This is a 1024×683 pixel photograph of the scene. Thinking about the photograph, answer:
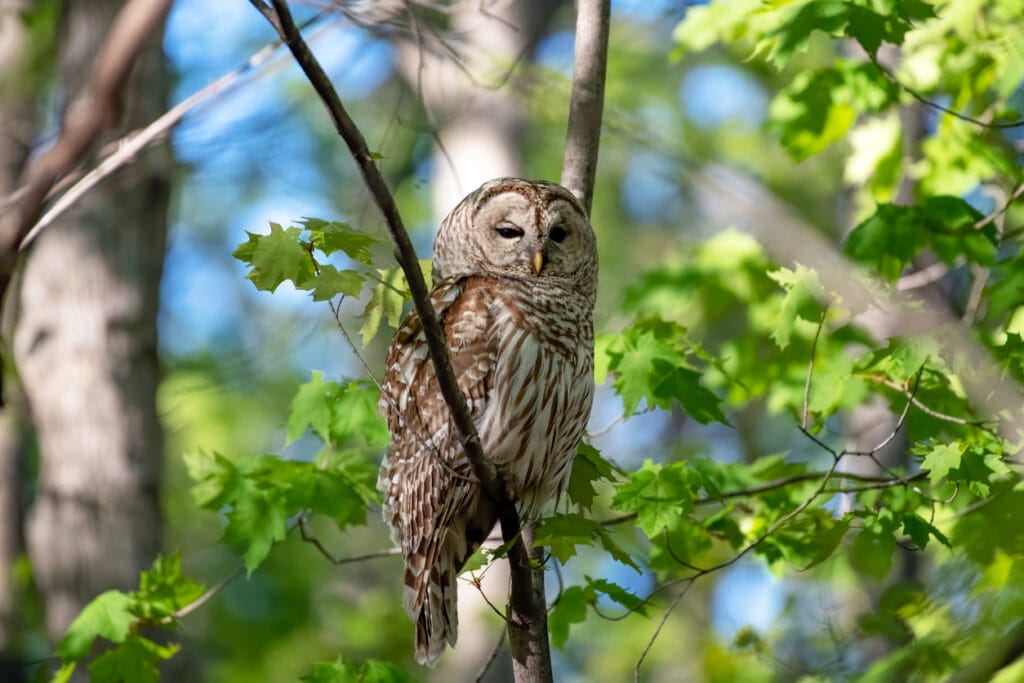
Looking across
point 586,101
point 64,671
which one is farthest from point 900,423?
point 64,671

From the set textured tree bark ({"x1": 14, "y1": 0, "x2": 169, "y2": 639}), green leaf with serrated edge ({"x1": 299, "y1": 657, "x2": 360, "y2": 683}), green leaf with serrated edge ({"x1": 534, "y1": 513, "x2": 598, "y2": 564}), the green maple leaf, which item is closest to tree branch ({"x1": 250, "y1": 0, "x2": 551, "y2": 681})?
green leaf with serrated edge ({"x1": 534, "y1": 513, "x2": 598, "y2": 564})

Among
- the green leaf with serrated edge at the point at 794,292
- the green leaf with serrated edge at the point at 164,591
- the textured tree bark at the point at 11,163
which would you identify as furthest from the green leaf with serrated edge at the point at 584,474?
the textured tree bark at the point at 11,163

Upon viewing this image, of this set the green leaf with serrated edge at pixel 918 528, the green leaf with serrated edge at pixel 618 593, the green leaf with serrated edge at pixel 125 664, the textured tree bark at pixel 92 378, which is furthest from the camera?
the textured tree bark at pixel 92 378

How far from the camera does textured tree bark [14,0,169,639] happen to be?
5.66 m

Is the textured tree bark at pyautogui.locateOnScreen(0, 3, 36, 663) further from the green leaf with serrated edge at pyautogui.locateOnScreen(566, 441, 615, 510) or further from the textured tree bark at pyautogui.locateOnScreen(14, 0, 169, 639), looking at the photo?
the green leaf with serrated edge at pyautogui.locateOnScreen(566, 441, 615, 510)

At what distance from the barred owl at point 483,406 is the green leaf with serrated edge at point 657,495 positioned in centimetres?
26

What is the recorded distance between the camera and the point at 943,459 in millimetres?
3293

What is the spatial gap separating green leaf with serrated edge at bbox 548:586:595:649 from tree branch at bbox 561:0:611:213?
4.77 feet

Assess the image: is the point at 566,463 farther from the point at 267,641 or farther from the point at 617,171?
the point at 617,171

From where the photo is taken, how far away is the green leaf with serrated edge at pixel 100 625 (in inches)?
165

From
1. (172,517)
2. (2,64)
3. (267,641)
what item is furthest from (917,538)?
(172,517)

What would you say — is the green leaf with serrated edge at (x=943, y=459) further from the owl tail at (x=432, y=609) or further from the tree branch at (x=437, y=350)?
the owl tail at (x=432, y=609)

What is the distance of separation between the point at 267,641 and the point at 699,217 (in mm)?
8353

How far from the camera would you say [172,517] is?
1470cm
